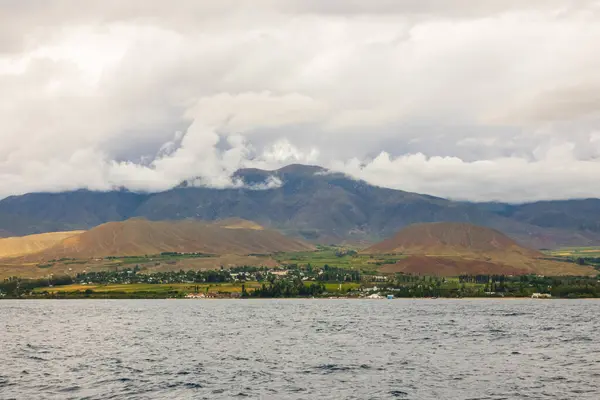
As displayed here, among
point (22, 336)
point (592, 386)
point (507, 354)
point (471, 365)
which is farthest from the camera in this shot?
point (22, 336)

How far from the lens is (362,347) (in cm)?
13512

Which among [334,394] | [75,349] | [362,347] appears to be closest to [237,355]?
[362,347]

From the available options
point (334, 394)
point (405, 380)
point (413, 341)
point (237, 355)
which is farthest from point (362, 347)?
point (334, 394)

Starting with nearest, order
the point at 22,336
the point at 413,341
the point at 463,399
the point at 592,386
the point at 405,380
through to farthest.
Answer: the point at 463,399 → the point at 592,386 → the point at 405,380 → the point at 413,341 → the point at 22,336

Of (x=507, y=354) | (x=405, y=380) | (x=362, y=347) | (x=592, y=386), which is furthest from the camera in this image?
(x=362, y=347)

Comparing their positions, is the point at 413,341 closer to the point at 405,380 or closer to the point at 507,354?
the point at 507,354

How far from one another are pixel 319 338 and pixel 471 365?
4854cm

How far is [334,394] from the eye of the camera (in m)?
86.4

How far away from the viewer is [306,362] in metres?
114

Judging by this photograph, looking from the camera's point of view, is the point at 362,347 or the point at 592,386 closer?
the point at 592,386

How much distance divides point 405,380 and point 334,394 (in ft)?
48.2

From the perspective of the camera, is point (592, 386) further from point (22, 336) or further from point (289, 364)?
point (22, 336)

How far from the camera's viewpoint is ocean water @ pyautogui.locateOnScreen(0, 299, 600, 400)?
293 feet

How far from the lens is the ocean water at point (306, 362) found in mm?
89188
